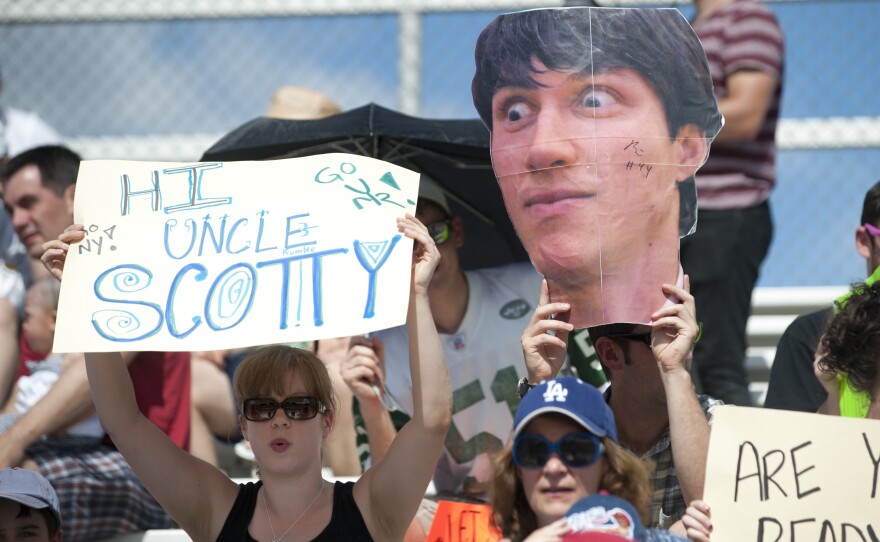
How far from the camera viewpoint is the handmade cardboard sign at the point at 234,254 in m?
2.93

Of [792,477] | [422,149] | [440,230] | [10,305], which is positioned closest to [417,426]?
[792,477]

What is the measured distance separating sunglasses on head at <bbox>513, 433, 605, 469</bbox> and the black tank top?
0.60 metres

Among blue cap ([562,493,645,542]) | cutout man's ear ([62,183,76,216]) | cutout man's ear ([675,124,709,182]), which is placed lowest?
blue cap ([562,493,645,542])

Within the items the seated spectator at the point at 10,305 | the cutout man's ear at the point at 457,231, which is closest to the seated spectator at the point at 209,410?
the seated spectator at the point at 10,305

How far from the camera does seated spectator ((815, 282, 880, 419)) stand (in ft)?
10.0

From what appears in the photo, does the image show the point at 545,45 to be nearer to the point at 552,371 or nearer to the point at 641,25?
the point at 641,25

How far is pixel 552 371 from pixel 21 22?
4.03 metres

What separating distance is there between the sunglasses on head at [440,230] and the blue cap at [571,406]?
144 centimetres

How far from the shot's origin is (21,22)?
6129mm

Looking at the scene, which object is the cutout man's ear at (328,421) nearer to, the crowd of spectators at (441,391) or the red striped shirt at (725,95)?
the crowd of spectators at (441,391)

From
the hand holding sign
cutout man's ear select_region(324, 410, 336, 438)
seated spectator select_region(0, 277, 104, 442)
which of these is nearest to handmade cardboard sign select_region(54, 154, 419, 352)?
the hand holding sign

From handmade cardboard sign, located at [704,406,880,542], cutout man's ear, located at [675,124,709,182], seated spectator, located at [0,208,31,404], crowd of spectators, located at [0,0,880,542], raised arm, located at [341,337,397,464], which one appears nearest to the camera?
handmade cardboard sign, located at [704,406,880,542]

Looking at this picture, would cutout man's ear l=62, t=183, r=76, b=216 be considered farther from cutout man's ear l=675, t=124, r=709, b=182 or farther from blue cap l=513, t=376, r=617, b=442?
blue cap l=513, t=376, r=617, b=442

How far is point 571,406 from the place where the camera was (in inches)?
101
